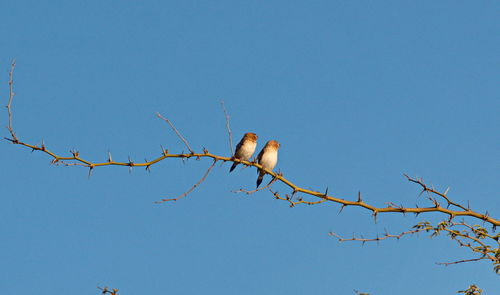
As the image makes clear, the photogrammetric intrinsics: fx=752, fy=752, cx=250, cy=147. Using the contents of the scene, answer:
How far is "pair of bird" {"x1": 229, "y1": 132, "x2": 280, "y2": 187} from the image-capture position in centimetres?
1237

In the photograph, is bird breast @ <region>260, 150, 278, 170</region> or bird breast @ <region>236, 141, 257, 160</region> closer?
bird breast @ <region>260, 150, 278, 170</region>

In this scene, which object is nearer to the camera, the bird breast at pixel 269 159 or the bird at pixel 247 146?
the bird breast at pixel 269 159

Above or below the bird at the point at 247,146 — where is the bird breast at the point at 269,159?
below

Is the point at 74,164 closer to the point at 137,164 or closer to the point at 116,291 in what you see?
the point at 137,164

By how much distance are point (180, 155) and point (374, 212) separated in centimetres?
Result: 140

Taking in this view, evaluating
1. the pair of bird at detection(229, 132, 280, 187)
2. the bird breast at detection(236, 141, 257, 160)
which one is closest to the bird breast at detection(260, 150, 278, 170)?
the pair of bird at detection(229, 132, 280, 187)

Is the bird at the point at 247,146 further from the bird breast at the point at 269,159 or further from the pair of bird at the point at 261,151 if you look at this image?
the bird breast at the point at 269,159

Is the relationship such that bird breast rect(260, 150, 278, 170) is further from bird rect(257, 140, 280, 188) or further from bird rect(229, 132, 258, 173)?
bird rect(229, 132, 258, 173)

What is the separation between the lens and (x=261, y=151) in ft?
41.8

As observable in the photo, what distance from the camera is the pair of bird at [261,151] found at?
12.4 metres

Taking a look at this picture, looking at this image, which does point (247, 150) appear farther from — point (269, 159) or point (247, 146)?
point (269, 159)

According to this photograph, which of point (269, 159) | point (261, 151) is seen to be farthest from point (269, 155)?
point (261, 151)

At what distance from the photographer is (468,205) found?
213 inches

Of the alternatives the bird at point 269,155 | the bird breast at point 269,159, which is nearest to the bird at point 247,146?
the bird at point 269,155
